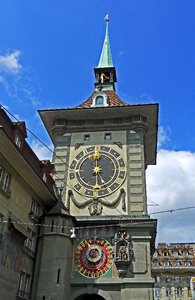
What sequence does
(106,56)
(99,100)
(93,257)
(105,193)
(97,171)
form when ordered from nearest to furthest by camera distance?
(93,257) < (105,193) < (97,171) < (99,100) < (106,56)

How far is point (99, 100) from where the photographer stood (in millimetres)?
33750

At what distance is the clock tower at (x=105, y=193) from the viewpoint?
24.1m

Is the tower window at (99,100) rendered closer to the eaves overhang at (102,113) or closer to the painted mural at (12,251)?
the eaves overhang at (102,113)

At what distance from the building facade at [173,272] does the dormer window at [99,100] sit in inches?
1544

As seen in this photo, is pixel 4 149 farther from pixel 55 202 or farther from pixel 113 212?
pixel 113 212

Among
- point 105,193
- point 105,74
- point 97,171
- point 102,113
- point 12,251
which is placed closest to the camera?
point 12,251

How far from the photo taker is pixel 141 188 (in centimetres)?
2788

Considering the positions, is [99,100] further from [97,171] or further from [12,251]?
[12,251]

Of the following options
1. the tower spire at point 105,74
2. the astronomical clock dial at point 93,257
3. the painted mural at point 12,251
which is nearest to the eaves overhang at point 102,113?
the tower spire at point 105,74

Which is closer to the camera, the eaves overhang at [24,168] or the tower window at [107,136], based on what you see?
the eaves overhang at [24,168]

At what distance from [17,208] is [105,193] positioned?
880cm

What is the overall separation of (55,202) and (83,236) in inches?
128

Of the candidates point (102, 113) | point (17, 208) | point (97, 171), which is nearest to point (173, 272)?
point (97, 171)

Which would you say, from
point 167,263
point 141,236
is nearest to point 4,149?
point 141,236
